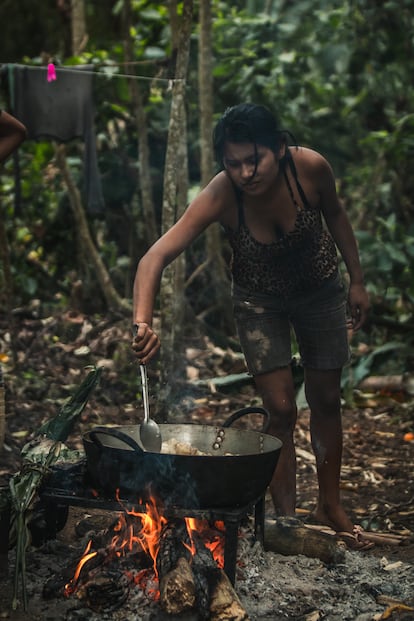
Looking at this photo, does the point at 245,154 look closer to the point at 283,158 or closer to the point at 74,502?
the point at 283,158

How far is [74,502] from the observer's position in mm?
3377

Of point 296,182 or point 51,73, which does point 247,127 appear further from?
point 51,73

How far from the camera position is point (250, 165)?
3.75m

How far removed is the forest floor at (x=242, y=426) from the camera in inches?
138

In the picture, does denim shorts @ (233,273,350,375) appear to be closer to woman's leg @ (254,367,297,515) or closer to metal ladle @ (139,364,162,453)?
woman's leg @ (254,367,297,515)

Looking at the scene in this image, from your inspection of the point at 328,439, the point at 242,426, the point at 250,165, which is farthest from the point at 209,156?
the point at 250,165

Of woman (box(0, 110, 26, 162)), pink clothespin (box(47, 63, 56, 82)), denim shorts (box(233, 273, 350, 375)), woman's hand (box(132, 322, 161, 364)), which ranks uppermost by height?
pink clothespin (box(47, 63, 56, 82))

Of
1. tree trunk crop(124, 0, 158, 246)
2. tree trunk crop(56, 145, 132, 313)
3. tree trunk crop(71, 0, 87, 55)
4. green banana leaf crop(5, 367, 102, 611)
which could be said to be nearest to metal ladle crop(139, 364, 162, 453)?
green banana leaf crop(5, 367, 102, 611)

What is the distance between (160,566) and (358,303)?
176cm

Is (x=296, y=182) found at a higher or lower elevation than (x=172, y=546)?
higher

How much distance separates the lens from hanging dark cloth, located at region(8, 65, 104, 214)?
7.10 meters

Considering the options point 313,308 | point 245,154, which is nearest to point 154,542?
point 313,308

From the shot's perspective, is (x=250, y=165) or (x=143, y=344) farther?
(x=250, y=165)

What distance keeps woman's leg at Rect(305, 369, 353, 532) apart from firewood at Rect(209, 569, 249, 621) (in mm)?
1315
